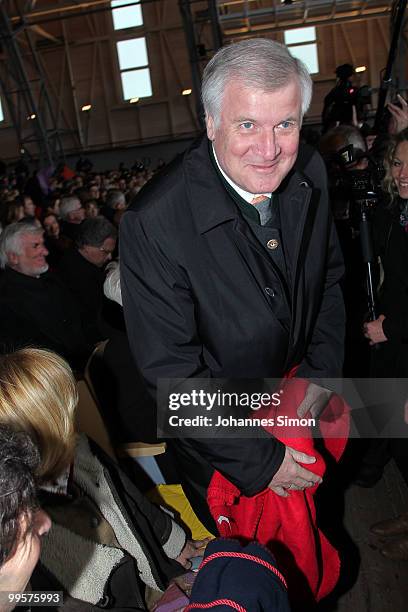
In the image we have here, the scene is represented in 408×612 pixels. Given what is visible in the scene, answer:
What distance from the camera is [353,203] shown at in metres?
2.85

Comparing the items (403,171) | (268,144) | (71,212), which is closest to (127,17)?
(71,212)

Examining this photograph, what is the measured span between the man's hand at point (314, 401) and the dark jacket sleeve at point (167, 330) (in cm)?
20

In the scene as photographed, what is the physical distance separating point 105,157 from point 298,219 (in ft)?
69.9

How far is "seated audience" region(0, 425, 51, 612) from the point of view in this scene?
2.78ft

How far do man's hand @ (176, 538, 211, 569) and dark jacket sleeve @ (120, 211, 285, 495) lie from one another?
0.53 meters

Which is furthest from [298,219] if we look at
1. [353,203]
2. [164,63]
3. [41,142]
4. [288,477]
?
[164,63]

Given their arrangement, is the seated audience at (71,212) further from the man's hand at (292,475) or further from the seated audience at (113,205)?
the man's hand at (292,475)

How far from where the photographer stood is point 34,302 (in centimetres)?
368

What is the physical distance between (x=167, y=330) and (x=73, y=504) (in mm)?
538

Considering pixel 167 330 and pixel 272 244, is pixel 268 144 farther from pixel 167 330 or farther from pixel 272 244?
pixel 167 330

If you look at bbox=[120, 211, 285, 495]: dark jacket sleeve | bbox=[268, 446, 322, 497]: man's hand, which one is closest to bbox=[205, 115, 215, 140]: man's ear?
bbox=[120, 211, 285, 495]: dark jacket sleeve

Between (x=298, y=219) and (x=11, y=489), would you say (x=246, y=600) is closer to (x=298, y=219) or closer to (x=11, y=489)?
(x=11, y=489)

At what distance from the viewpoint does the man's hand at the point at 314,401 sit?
1766 mm

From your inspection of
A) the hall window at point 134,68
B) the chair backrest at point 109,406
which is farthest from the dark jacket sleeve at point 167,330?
the hall window at point 134,68
